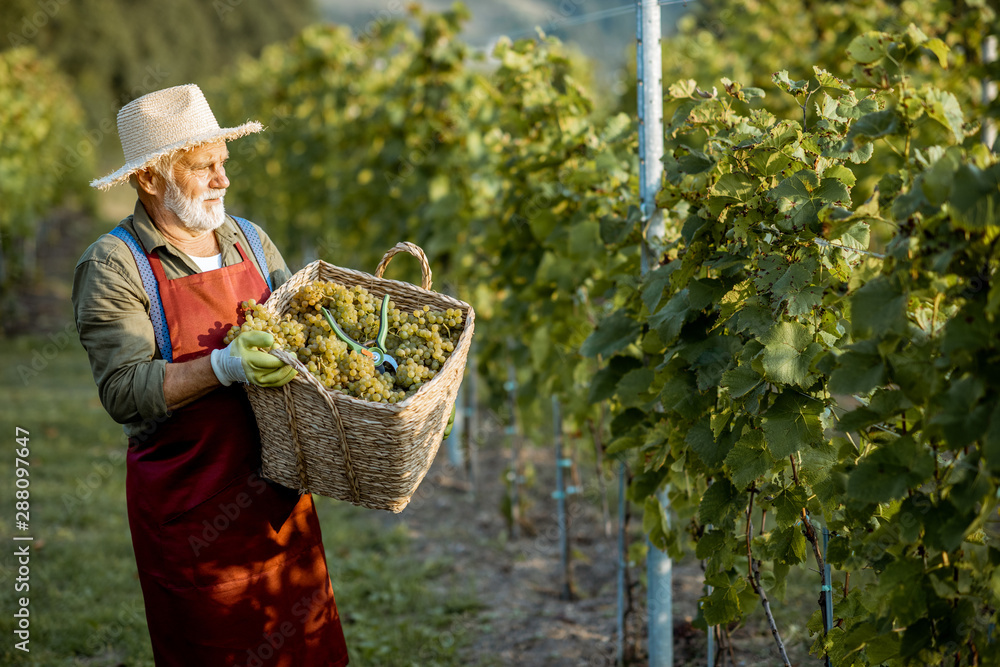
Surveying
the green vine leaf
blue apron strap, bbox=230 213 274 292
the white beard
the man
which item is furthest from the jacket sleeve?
the green vine leaf

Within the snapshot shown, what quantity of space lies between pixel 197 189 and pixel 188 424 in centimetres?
60

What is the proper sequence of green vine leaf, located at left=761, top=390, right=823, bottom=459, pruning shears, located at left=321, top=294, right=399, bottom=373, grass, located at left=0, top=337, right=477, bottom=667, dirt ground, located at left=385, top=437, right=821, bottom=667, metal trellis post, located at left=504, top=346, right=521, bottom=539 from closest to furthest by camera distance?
1. green vine leaf, located at left=761, top=390, right=823, bottom=459
2. pruning shears, located at left=321, top=294, right=399, bottom=373
3. dirt ground, located at left=385, top=437, right=821, bottom=667
4. grass, located at left=0, top=337, right=477, bottom=667
5. metal trellis post, located at left=504, top=346, right=521, bottom=539

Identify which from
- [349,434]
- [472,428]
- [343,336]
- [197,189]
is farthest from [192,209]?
[472,428]

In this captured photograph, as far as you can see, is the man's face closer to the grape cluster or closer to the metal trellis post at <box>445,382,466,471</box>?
the grape cluster

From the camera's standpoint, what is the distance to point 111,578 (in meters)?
3.85

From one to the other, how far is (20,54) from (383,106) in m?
9.28

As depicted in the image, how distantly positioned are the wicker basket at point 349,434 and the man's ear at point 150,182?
1.36 ft

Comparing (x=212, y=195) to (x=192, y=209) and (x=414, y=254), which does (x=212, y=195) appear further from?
(x=414, y=254)

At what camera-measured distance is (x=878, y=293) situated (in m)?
1.29

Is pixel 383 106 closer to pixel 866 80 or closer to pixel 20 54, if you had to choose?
pixel 866 80

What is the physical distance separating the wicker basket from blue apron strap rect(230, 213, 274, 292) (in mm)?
Answer: 217

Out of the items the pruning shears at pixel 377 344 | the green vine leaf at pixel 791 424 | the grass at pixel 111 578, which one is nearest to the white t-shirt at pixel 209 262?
the pruning shears at pixel 377 344

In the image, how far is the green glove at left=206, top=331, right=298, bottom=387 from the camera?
1679mm

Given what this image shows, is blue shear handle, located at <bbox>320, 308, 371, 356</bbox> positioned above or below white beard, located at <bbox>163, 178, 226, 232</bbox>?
below
